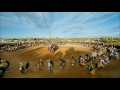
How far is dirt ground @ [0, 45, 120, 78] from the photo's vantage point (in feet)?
26.8

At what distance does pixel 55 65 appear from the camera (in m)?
8.34

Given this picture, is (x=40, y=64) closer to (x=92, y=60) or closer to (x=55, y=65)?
(x=55, y=65)

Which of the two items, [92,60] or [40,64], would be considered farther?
[92,60]

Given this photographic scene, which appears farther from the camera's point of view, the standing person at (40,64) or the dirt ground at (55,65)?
the standing person at (40,64)

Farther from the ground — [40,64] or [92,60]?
[92,60]

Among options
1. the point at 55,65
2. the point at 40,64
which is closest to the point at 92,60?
the point at 55,65

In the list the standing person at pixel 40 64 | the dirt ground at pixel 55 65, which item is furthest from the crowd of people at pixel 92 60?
A: the dirt ground at pixel 55 65

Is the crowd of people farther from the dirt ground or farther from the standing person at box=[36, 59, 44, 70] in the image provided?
the dirt ground

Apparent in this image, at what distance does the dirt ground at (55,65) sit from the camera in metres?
8.18

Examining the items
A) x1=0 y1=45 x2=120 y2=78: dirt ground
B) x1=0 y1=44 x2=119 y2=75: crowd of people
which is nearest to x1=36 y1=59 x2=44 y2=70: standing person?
x1=0 y1=44 x2=119 y2=75: crowd of people

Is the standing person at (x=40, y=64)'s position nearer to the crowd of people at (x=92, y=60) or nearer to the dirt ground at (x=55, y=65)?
the crowd of people at (x=92, y=60)
